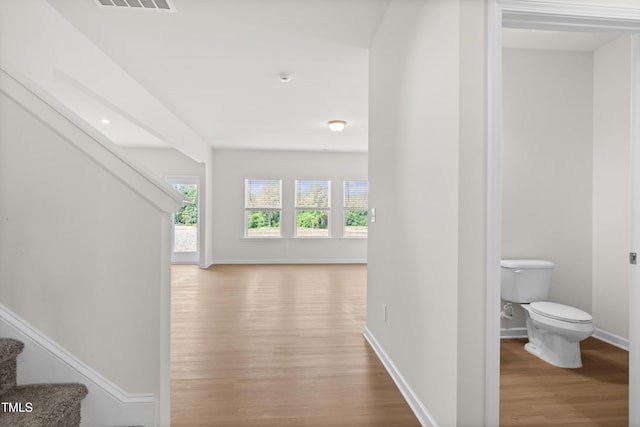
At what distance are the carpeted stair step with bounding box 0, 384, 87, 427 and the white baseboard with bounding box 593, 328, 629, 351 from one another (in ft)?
13.0

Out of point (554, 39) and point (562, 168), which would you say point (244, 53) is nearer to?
point (554, 39)

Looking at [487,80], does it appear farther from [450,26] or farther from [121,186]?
[121,186]

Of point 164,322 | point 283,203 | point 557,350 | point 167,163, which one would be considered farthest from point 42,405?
point 167,163

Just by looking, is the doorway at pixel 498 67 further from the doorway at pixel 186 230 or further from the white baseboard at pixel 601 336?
the doorway at pixel 186 230

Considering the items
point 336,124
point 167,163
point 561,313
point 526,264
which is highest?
point 336,124

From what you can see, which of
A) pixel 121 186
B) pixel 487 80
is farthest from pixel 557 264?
pixel 121 186

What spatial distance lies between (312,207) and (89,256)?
255 inches

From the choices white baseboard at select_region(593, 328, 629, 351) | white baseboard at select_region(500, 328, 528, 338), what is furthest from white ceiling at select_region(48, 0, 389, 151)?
white baseboard at select_region(593, 328, 629, 351)

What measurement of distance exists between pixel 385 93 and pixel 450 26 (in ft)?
3.54

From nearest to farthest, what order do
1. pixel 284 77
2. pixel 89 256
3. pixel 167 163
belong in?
pixel 89 256 → pixel 284 77 → pixel 167 163

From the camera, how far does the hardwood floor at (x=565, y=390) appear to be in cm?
192

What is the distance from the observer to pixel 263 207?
793 centimetres

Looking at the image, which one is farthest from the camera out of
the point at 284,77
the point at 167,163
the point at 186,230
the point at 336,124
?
the point at 186,230

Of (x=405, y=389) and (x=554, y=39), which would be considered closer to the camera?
(x=405, y=389)
